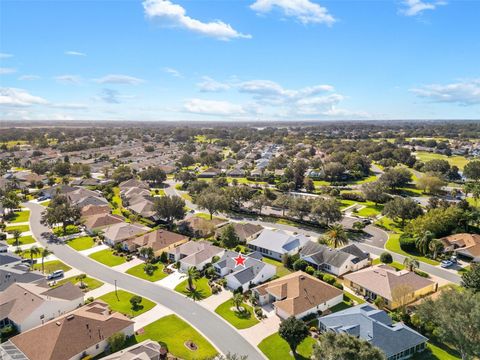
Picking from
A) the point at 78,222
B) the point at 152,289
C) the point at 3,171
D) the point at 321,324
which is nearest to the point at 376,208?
the point at 321,324

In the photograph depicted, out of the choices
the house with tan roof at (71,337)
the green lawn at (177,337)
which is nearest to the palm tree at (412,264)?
the green lawn at (177,337)

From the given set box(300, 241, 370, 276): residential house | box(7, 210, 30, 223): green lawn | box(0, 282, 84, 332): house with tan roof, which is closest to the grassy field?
box(300, 241, 370, 276): residential house

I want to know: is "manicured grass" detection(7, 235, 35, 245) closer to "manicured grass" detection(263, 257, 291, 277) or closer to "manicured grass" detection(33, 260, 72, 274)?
"manicured grass" detection(33, 260, 72, 274)

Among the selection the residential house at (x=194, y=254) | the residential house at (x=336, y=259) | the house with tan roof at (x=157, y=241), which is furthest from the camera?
the house with tan roof at (x=157, y=241)

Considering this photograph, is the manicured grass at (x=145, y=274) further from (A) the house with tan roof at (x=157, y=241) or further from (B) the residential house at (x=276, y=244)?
(B) the residential house at (x=276, y=244)

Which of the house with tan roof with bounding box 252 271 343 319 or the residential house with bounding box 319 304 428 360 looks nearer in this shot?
the residential house with bounding box 319 304 428 360

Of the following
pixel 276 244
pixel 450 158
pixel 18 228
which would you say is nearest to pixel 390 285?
pixel 276 244

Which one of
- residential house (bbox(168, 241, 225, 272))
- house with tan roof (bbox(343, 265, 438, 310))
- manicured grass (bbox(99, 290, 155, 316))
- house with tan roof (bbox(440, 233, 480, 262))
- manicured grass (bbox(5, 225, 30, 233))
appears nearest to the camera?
house with tan roof (bbox(343, 265, 438, 310))
